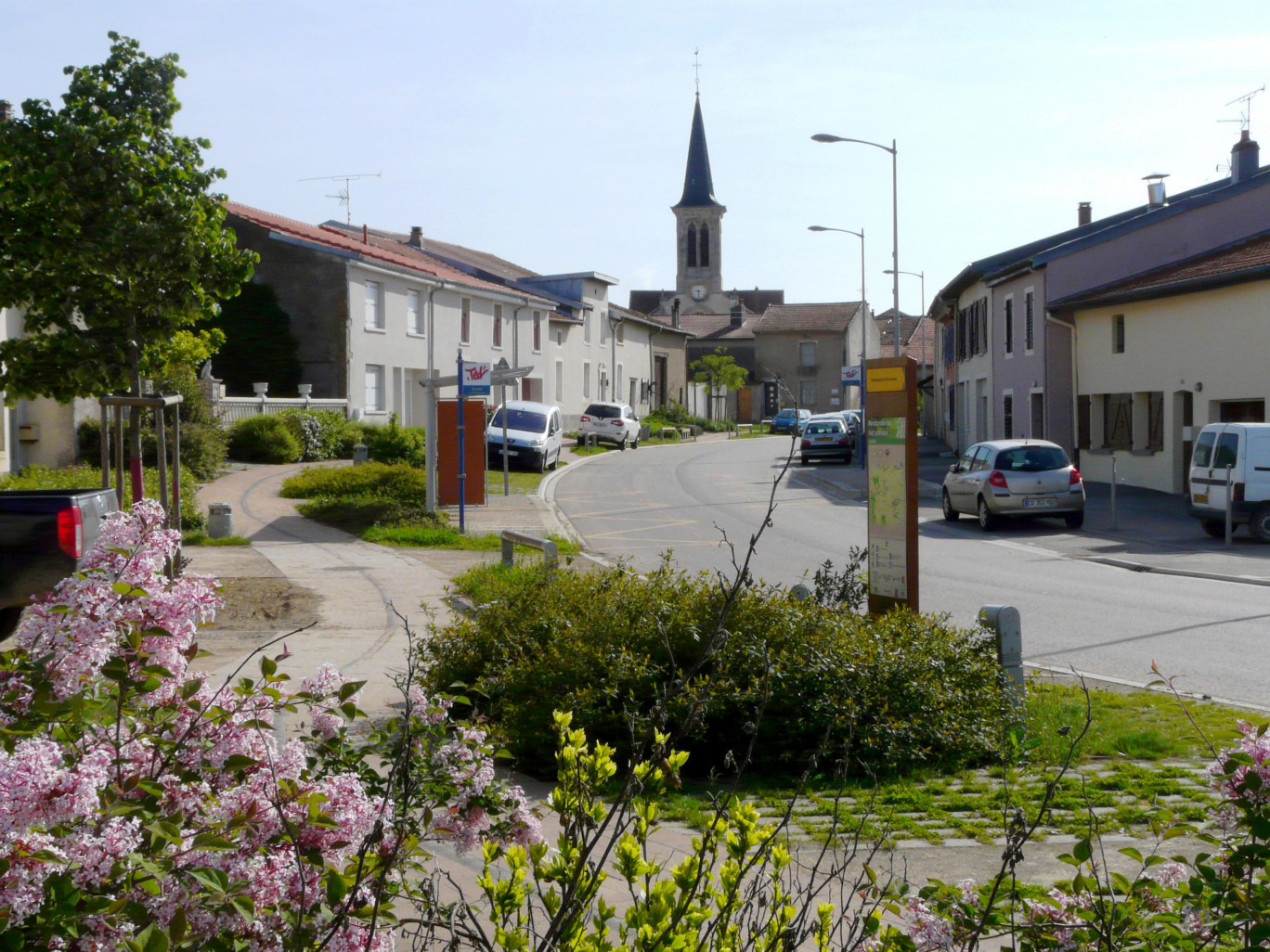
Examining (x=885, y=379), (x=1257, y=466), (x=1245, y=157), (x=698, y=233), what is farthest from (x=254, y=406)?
(x=698, y=233)

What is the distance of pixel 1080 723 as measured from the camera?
23.7ft

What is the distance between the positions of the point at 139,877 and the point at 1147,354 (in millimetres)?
29046

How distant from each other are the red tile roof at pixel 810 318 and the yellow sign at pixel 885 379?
81921 mm

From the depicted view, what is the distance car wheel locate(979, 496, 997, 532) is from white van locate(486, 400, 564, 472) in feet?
48.9

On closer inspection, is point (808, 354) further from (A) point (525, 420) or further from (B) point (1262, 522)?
(B) point (1262, 522)

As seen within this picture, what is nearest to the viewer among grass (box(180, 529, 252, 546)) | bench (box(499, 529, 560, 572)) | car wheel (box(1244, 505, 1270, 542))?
bench (box(499, 529, 560, 572))

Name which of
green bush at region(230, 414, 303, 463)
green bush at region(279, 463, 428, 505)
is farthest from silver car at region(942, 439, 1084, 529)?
green bush at region(230, 414, 303, 463)

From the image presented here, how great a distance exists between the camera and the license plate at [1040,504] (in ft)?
72.4

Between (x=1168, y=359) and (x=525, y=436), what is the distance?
653 inches

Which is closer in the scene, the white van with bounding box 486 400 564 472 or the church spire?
the white van with bounding box 486 400 564 472

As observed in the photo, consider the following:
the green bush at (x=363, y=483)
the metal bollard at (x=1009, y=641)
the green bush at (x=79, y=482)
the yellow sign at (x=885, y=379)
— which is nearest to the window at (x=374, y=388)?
the green bush at (x=363, y=483)

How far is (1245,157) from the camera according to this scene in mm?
33594

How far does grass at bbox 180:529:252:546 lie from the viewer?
1767 centimetres

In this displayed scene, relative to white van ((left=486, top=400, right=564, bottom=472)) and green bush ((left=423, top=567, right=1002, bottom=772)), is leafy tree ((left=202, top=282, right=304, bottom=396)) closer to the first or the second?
white van ((left=486, top=400, right=564, bottom=472))
